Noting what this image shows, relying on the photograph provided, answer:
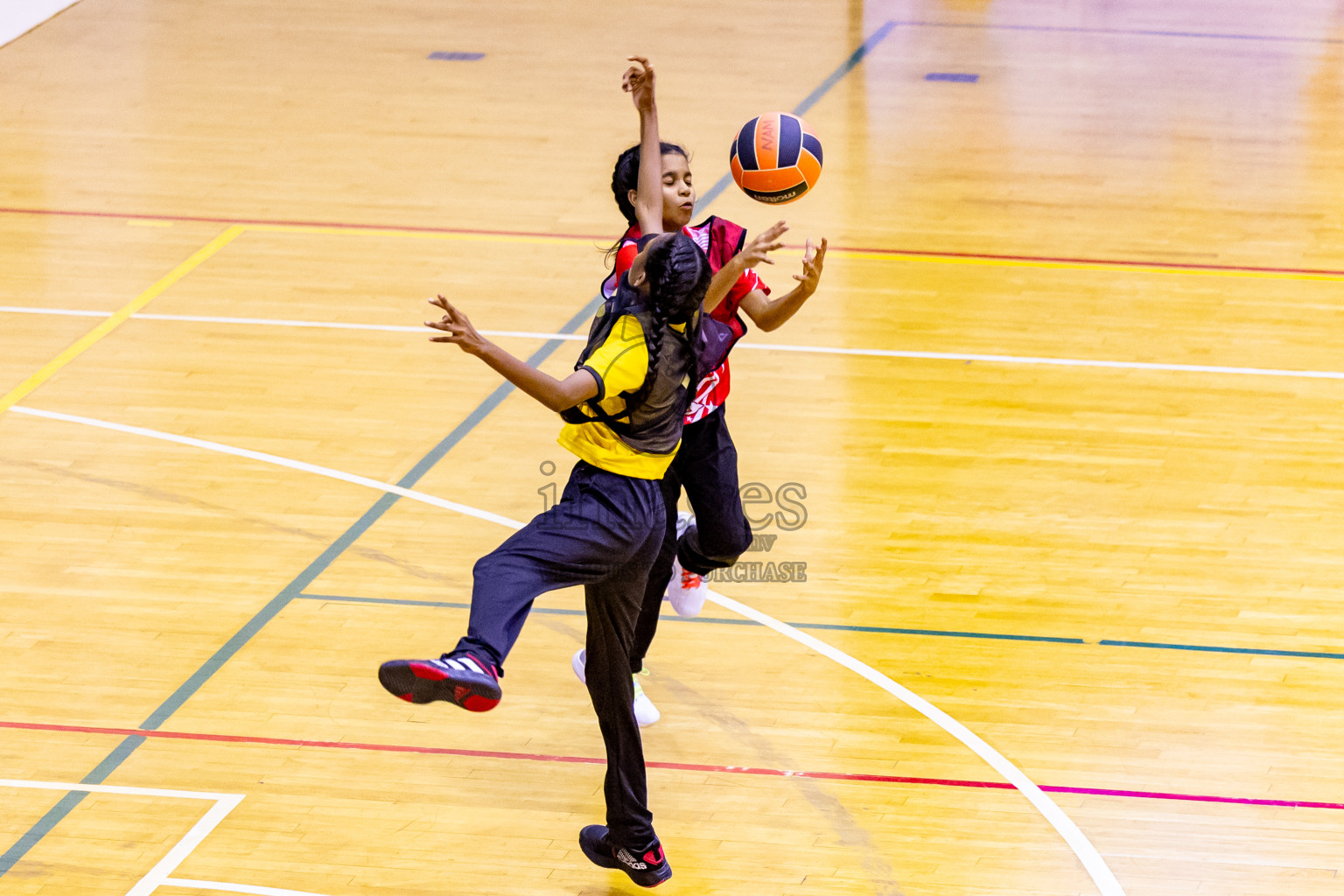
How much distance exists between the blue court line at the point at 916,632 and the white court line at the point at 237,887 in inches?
69.4

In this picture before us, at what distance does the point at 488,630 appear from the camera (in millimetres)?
4398

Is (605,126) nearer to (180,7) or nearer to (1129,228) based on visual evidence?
(1129,228)

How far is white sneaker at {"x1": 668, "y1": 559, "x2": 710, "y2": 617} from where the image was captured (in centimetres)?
616

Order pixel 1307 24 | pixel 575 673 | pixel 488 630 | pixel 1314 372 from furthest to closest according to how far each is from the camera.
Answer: pixel 1307 24
pixel 1314 372
pixel 575 673
pixel 488 630

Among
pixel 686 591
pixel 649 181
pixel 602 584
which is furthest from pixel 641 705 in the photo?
pixel 649 181

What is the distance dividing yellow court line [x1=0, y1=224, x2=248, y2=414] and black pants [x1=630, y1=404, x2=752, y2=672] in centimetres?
463

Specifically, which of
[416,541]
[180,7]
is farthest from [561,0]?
[416,541]

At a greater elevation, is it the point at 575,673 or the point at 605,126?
the point at 605,126

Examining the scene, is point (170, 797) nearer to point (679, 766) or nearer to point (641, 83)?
point (679, 766)

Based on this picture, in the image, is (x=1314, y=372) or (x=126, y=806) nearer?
(x=126, y=806)

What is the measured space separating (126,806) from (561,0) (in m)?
14.1

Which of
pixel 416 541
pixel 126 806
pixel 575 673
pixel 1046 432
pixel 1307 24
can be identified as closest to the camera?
pixel 126 806

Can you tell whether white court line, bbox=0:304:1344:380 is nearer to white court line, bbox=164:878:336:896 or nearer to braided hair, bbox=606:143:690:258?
braided hair, bbox=606:143:690:258

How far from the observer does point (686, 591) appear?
619 centimetres
